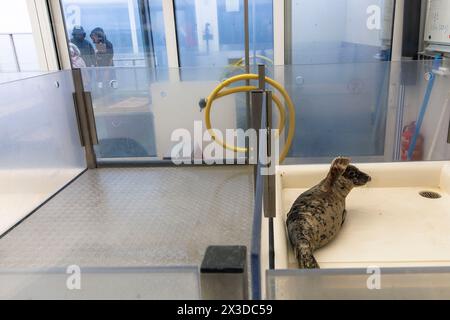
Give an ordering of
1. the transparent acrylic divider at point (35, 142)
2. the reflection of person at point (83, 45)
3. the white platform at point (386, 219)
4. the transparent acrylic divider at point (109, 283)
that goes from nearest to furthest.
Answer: the transparent acrylic divider at point (109, 283) → the white platform at point (386, 219) → the transparent acrylic divider at point (35, 142) → the reflection of person at point (83, 45)

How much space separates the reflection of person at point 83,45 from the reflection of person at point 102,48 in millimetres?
42

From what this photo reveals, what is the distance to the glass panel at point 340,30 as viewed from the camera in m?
2.60

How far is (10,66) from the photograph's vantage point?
3141mm

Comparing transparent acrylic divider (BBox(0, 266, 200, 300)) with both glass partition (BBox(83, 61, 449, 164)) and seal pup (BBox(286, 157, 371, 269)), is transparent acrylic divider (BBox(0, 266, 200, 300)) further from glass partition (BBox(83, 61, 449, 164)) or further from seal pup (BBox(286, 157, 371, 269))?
glass partition (BBox(83, 61, 449, 164))

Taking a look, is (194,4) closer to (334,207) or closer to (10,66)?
(10,66)

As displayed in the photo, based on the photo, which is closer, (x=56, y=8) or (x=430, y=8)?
(x=430, y=8)

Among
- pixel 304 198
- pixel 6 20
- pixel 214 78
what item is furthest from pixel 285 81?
pixel 6 20

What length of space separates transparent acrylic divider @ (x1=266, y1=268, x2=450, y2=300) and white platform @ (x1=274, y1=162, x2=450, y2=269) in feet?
1.84

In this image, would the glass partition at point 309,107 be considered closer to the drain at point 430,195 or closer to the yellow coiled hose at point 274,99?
the yellow coiled hose at point 274,99

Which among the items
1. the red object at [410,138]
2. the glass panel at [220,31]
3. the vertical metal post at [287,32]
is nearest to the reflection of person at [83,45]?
the glass panel at [220,31]

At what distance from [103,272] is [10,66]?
3.29 meters

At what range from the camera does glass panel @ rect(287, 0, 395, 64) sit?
8.52 feet

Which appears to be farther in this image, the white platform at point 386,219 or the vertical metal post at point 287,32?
the vertical metal post at point 287,32

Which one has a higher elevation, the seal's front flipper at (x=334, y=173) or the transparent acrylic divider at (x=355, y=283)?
the transparent acrylic divider at (x=355, y=283)
